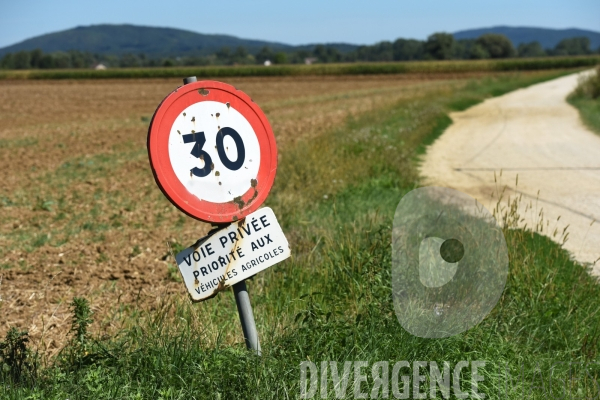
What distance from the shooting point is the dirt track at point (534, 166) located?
25.5ft

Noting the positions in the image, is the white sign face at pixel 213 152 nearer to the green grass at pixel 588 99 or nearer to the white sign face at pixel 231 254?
the white sign face at pixel 231 254

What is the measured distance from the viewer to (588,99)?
2564 cm

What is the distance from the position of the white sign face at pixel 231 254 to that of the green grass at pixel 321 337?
0.40 metres

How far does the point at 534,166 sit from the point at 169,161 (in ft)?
34.0

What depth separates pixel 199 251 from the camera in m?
3.23

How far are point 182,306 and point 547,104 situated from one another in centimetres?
2492

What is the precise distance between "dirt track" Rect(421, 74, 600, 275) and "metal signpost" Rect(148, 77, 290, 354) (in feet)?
6.47

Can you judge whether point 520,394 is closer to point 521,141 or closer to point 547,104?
point 521,141

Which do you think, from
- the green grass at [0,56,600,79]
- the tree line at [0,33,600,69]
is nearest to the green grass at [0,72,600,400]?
the green grass at [0,56,600,79]

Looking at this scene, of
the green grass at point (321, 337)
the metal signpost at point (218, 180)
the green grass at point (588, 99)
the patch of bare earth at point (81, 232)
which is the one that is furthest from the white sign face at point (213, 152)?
the green grass at point (588, 99)

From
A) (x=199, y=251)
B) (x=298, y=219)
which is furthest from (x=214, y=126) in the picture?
(x=298, y=219)

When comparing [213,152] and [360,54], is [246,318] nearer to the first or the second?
[213,152]

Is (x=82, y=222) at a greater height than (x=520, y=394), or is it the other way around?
(x=520, y=394)

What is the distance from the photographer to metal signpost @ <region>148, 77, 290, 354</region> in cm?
313
